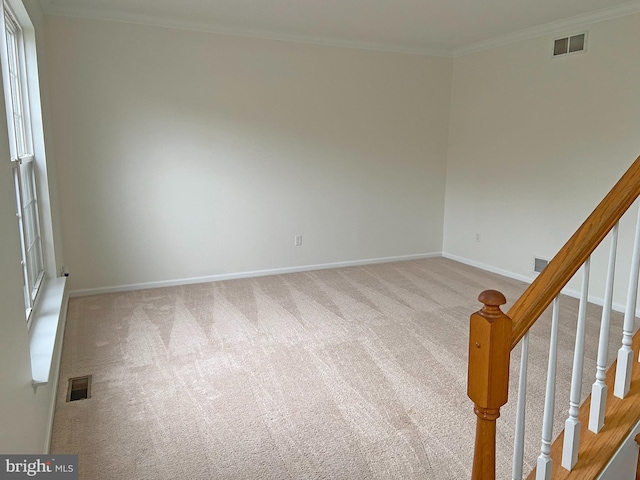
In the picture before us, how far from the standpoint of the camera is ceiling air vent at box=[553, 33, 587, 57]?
167 inches

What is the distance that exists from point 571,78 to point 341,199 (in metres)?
2.58

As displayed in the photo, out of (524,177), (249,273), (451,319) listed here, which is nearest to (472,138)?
(524,177)

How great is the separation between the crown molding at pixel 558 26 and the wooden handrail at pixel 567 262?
3.38 meters

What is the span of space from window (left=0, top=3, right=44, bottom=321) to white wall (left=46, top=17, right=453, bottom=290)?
2.98ft

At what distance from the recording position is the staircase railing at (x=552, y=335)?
1285mm

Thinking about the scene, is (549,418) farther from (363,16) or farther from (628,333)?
(363,16)

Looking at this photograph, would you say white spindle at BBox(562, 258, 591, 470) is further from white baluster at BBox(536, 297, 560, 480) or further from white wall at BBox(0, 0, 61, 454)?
white wall at BBox(0, 0, 61, 454)

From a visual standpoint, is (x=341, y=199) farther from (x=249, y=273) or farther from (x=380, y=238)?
(x=249, y=273)

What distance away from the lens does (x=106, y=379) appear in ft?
9.52

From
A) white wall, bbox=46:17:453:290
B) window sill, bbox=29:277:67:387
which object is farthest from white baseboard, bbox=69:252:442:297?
window sill, bbox=29:277:67:387

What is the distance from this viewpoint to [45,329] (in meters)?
2.70

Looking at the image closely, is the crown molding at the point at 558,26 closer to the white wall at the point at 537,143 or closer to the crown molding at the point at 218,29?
the white wall at the point at 537,143

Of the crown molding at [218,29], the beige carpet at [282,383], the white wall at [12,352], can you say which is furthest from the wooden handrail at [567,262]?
the crown molding at [218,29]

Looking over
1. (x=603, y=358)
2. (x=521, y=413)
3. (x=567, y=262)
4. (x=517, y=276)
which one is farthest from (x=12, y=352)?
(x=517, y=276)
